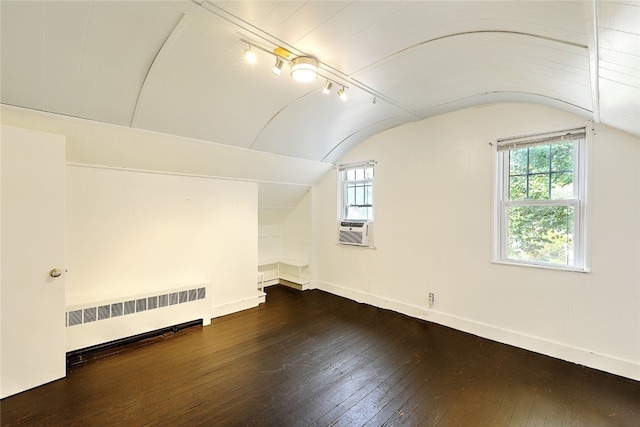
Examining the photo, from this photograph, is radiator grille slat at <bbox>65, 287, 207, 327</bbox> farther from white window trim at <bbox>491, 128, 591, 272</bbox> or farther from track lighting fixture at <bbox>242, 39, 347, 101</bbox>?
white window trim at <bbox>491, 128, 591, 272</bbox>

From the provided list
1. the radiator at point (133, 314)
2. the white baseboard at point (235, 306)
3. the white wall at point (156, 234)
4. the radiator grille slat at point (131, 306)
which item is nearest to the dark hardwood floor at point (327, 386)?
the radiator at point (133, 314)

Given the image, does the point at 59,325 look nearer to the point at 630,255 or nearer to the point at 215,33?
the point at 215,33

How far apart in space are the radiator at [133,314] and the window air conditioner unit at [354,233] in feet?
6.96

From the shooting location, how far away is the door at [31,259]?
2.09 m

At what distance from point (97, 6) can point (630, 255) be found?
4279mm

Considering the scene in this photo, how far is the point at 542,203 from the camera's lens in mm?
2846

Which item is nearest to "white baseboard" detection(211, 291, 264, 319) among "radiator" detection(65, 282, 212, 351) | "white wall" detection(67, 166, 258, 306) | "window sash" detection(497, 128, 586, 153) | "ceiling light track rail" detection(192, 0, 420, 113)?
"white wall" detection(67, 166, 258, 306)

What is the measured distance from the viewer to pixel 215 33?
6.15 feet

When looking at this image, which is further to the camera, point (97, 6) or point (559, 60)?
point (559, 60)

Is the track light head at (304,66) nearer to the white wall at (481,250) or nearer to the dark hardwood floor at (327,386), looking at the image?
the white wall at (481,250)

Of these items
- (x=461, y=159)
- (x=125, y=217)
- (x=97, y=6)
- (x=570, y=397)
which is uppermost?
(x=97, y=6)

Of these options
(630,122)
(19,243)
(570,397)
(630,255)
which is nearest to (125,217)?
(19,243)

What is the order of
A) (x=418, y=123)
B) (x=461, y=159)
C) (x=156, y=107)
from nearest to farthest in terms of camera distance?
(x=156, y=107) → (x=461, y=159) → (x=418, y=123)

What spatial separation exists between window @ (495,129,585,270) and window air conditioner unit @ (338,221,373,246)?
172cm
